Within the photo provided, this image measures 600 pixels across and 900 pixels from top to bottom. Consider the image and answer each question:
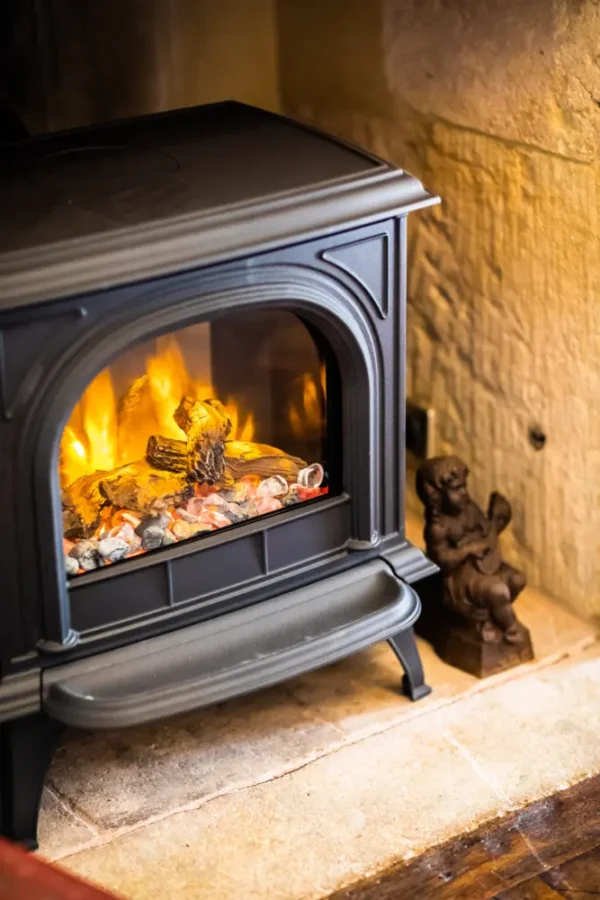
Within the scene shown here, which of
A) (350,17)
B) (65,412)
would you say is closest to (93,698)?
(65,412)

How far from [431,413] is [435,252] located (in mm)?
307

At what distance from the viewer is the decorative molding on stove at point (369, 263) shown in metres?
1.76

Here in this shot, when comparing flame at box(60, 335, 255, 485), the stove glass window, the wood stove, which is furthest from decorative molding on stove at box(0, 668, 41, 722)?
flame at box(60, 335, 255, 485)

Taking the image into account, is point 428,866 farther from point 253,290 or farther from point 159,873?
point 253,290

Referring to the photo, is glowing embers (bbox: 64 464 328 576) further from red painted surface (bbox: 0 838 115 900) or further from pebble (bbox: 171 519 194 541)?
red painted surface (bbox: 0 838 115 900)

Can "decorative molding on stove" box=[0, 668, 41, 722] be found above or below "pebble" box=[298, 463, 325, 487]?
below

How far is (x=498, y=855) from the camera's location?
5.69 ft

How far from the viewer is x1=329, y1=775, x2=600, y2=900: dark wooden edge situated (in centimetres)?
168

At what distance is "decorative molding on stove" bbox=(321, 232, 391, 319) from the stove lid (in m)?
0.05

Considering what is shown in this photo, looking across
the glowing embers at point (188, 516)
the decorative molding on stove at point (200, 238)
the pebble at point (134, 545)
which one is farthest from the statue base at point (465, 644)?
the decorative molding on stove at point (200, 238)

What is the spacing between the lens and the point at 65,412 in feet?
5.30

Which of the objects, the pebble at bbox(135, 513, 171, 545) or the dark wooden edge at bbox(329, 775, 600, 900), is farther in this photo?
the pebble at bbox(135, 513, 171, 545)

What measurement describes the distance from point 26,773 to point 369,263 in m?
0.84

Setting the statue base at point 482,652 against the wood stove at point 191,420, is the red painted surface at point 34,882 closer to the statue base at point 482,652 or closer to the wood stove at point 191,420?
the wood stove at point 191,420
